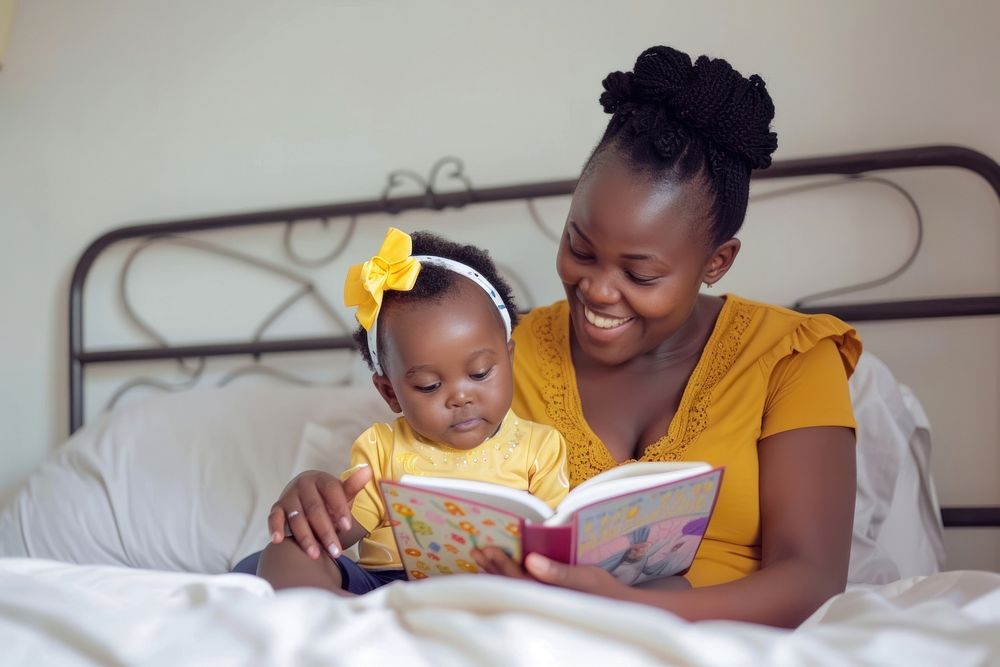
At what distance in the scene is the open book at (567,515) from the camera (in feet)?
3.18

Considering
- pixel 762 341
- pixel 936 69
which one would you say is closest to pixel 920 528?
pixel 762 341

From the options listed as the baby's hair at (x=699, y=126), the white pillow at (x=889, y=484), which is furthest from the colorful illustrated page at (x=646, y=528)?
the white pillow at (x=889, y=484)

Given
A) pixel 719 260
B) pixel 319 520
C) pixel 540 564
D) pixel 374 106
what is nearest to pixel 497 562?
pixel 540 564

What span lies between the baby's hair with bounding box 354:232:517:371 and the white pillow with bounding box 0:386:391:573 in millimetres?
627

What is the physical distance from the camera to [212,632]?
80 centimetres

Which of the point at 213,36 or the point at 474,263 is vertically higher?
the point at 213,36

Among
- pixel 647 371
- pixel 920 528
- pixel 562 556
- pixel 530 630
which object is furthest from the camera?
pixel 920 528

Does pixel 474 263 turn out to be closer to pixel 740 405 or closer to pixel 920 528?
pixel 740 405

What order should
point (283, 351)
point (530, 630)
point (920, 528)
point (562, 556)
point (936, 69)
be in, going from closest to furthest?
point (530, 630), point (562, 556), point (920, 528), point (936, 69), point (283, 351)

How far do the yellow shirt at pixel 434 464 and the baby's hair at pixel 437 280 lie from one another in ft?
0.40

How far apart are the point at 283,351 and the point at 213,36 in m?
0.91

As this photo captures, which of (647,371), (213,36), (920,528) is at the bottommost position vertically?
(920,528)

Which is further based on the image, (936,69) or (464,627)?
(936,69)

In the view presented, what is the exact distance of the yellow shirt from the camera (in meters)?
1.32
